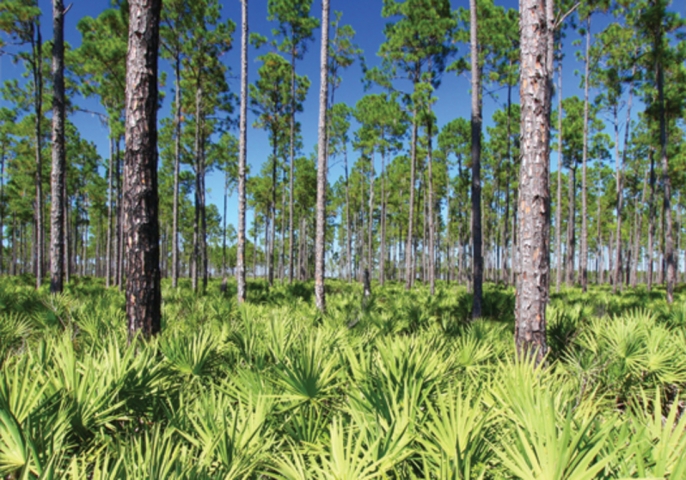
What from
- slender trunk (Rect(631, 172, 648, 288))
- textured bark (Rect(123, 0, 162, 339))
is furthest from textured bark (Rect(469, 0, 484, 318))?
slender trunk (Rect(631, 172, 648, 288))

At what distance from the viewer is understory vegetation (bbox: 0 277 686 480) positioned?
156 centimetres

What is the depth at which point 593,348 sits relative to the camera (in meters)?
4.12

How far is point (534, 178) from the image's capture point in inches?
173

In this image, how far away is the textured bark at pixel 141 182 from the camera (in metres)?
4.18

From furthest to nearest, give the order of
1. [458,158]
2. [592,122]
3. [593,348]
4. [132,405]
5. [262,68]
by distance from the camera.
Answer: [458,158]
[592,122]
[262,68]
[593,348]
[132,405]

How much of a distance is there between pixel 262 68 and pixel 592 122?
74.7ft

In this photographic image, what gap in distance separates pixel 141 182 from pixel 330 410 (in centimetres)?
354

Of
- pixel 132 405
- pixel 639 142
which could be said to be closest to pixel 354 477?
pixel 132 405

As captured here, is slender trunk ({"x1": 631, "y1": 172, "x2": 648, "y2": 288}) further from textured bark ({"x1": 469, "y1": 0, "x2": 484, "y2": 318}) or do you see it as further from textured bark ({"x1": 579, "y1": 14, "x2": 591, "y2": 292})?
textured bark ({"x1": 469, "y1": 0, "x2": 484, "y2": 318})

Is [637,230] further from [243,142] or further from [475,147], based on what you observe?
[243,142]

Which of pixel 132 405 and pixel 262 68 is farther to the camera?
pixel 262 68

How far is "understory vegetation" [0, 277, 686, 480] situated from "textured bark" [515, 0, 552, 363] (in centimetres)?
70

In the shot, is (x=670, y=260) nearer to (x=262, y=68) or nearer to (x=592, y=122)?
(x=592, y=122)

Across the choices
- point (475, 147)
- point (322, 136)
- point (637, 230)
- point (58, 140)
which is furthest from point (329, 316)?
point (637, 230)
